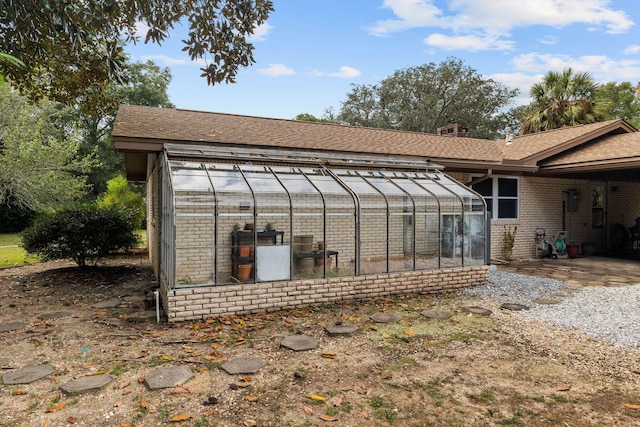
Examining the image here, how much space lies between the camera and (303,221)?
706cm

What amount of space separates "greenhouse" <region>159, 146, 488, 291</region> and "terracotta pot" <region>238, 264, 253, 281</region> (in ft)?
0.05

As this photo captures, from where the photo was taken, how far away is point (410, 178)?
358 inches

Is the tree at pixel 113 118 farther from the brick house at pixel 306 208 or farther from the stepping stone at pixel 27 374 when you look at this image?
the stepping stone at pixel 27 374

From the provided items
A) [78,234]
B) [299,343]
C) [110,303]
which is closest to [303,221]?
[299,343]

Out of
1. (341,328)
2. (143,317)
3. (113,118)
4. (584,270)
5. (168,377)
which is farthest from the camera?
(113,118)

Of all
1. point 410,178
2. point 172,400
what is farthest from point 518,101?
point 172,400

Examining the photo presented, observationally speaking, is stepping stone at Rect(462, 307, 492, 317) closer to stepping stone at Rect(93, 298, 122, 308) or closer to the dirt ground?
the dirt ground

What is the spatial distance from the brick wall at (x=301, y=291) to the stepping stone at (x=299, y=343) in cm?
134

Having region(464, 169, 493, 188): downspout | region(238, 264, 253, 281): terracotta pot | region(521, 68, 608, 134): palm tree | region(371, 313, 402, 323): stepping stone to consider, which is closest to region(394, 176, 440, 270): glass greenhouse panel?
region(371, 313, 402, 323): stepping stone

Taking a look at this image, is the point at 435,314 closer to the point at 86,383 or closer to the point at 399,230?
the point at 399,230

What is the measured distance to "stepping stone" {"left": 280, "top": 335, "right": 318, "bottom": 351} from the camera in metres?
4.82

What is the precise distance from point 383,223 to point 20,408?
6.07m

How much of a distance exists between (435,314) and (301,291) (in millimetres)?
2248

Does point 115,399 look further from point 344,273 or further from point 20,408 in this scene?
point 344,273
